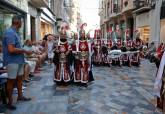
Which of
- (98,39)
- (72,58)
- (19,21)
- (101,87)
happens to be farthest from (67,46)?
(98,39)

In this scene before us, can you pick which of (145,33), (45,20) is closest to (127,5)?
(145,33)

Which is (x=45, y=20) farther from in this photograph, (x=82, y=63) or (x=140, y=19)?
(x=82, y=63)

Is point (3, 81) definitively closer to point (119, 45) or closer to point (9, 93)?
point (9, 93)

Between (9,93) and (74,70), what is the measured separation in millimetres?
3331

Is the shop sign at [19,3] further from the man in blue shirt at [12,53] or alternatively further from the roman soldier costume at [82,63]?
the man in blue shirt at [12,53]

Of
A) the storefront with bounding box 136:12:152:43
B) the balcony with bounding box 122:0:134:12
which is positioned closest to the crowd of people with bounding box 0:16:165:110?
the storefront with bounding box 136:12:152:43

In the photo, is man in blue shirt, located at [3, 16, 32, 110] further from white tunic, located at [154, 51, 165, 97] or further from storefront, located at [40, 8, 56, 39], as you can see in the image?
storefront, located at [40, 8, 56, 39]

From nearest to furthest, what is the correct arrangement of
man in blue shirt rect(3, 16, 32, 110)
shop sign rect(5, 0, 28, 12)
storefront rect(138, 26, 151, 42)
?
man in blue shirt rect(3, 16, 32, 110)
shop sign rect(5, 0, 28, 12)
storefront rect(138, 26, 151, 42)

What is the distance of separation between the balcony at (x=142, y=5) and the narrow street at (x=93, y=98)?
1459 cm

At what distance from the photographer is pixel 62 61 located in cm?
924

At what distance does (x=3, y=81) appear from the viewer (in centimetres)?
644

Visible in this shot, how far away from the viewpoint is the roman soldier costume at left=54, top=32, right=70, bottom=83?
9.22m

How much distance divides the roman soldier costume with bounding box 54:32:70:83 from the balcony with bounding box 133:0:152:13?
15.5 metres

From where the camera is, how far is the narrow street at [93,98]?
6430 mm
